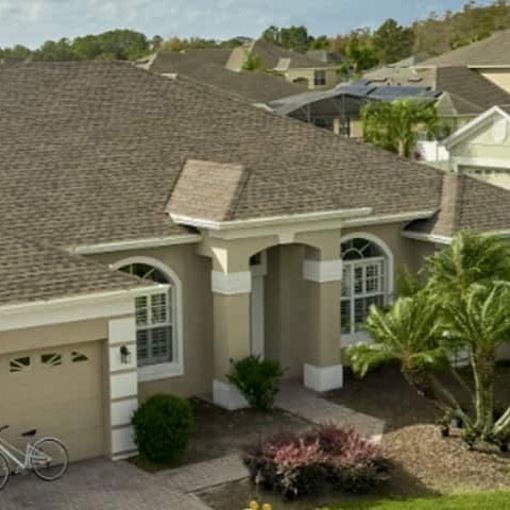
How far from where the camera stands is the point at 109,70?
25438 millimetres

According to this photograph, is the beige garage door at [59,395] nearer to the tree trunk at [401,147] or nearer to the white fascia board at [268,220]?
the white fascia board at [268,220]

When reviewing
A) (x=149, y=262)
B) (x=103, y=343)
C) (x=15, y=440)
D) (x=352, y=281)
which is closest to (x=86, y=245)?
(x=149, y=262)

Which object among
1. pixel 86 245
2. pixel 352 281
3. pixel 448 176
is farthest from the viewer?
pixel 448 176

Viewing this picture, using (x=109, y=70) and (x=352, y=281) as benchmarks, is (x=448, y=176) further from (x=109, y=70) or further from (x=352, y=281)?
(x=109, y=70)

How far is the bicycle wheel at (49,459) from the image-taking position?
16.3 metres

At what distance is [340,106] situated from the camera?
58125 mm

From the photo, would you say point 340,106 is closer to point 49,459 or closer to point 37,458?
point 49,459

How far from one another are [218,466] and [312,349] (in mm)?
4798

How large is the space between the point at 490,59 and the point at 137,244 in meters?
51.1

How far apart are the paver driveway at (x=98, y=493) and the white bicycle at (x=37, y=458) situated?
128mm

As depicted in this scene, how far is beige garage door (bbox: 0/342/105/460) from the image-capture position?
1666cm

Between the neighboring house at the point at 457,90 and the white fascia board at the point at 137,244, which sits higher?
the neighboring house at the point at 457,90

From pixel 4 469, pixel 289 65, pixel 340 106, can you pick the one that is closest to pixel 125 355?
pixel 4 469

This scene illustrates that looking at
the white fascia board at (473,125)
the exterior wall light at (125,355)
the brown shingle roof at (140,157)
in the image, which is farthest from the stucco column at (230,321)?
the white fascia board at (473,125)
